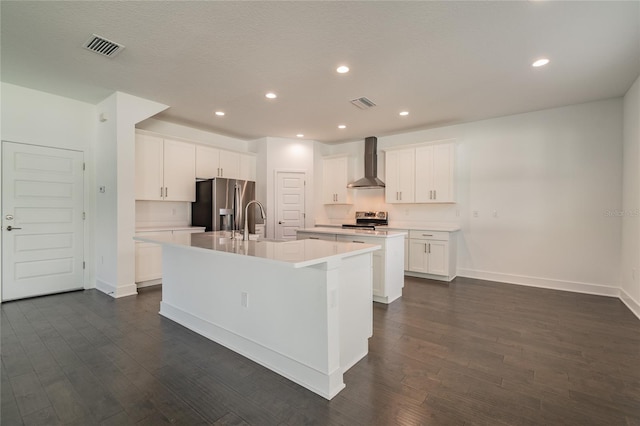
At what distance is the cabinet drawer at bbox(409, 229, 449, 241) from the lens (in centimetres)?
483

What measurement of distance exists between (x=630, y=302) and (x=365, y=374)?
3.73 meters

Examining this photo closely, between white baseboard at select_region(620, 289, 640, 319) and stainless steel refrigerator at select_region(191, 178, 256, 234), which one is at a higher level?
stainless steel refrigerator at select_region(191, 178, 256, 234)

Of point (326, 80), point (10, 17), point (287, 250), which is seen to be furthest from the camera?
point (326, 80)

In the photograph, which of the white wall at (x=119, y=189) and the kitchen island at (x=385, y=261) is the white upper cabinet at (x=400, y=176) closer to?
the kitchen island at (x=385, y=261)

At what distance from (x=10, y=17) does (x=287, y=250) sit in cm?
296

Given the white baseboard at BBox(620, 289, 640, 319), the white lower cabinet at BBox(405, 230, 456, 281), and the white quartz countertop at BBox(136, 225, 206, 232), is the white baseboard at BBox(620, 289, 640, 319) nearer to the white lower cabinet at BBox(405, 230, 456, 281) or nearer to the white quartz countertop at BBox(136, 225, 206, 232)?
the white lower cabinet at BBox(405, 230, 456, 281)

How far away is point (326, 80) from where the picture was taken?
3443 mm

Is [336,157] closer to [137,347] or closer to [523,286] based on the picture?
[523,286]

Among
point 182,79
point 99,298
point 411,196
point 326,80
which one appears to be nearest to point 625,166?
point 411,196

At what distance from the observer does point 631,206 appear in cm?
360

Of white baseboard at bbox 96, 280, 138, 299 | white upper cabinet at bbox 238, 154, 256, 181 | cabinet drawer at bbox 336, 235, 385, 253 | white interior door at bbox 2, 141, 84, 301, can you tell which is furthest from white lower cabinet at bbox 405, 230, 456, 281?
white interior door at bbox 2, 141, 84, 301

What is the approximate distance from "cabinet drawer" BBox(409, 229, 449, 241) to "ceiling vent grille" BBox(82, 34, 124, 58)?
468 cm

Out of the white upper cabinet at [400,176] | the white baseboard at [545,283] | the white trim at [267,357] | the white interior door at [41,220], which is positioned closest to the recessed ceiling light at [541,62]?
the white upper cabinet at [400,176]

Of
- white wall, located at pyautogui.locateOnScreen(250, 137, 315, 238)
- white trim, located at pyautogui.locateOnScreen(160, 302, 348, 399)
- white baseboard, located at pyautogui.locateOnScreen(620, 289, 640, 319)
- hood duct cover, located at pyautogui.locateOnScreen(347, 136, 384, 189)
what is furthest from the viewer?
white wall, located at pyautogui.locateOnScreen(250, 137, 315, 238)
